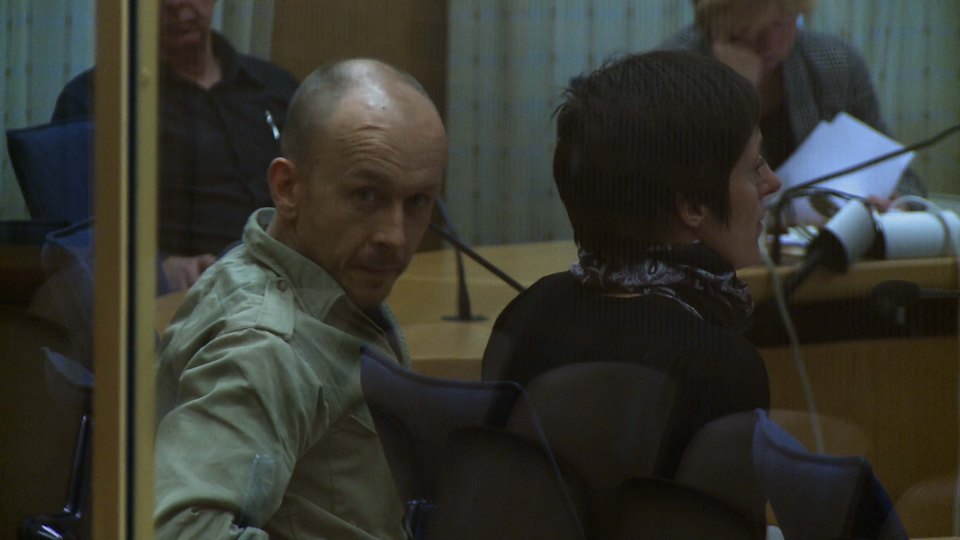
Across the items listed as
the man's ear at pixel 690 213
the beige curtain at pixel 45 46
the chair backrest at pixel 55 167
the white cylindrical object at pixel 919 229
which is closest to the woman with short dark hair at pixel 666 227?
the man's ear at pixel 690 213

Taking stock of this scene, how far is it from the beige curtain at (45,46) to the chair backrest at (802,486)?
0.60 meters

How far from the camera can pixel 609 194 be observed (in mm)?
1107

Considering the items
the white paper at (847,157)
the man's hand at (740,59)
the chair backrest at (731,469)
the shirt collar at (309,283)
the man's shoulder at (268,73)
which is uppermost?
the man's hand at (740,59)

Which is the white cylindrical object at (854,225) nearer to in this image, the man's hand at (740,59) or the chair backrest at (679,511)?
the man's hand at (740,59)

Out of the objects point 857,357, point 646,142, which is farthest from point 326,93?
point 857,357

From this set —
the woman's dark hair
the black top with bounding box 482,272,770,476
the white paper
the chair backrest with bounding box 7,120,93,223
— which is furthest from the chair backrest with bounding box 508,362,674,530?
the chair backrest with bounding box 7,120,93,223

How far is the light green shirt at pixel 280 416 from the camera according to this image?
1141 millimetres

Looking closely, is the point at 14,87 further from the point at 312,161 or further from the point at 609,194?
the point at 609,194

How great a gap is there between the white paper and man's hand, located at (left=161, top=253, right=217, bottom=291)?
0.55m

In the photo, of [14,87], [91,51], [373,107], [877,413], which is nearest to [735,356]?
[877,413]

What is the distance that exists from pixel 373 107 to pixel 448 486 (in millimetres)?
367

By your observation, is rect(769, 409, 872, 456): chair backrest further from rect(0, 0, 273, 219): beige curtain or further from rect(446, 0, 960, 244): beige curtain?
rect(0, 0, 273, 219): beige curtain

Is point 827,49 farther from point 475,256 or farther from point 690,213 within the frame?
point 475,256

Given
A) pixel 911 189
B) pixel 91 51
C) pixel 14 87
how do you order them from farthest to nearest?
1. pixel 14 87
2. pixel 91 51
3. pixel 911 189
